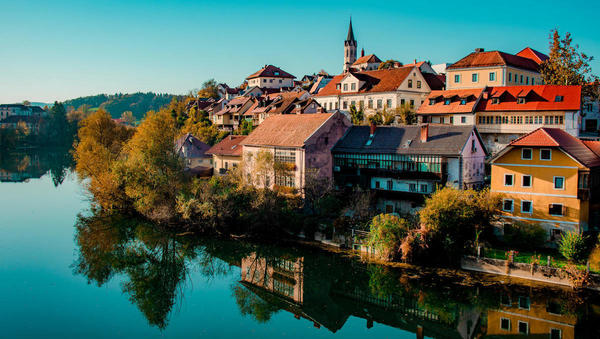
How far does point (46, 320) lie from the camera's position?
20.5 metres

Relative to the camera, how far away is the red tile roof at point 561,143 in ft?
86.5

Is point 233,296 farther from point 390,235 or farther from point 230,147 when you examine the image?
point 230,147

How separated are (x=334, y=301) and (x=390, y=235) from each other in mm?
5610

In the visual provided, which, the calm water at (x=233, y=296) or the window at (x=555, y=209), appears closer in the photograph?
the calm water at (x=233, y=296)

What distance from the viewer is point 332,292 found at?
24812 millimetres

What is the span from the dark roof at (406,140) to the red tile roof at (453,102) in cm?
763

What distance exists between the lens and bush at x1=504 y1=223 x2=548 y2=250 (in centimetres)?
2622

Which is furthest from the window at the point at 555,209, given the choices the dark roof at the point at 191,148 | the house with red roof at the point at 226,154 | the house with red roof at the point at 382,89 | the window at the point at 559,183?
the dark roof at the point at 191,148

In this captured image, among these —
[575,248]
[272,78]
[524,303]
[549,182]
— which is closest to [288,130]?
[549,182]

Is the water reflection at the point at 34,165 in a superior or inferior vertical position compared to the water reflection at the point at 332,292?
superior

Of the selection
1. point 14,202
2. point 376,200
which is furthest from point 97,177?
point 376,200

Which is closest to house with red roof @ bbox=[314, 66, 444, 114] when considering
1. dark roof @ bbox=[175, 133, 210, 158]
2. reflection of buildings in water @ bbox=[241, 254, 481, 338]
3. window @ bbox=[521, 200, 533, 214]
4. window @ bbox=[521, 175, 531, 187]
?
dark roof @ bbox=[175, 133, 210, 158]

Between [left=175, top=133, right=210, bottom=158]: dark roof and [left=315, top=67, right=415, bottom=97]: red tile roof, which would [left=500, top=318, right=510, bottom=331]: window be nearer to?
[left=315, top=67, right=415, bottom=97]: red tile roof

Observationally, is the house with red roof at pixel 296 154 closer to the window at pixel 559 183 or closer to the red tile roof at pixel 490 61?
the window at pixel 559 183
